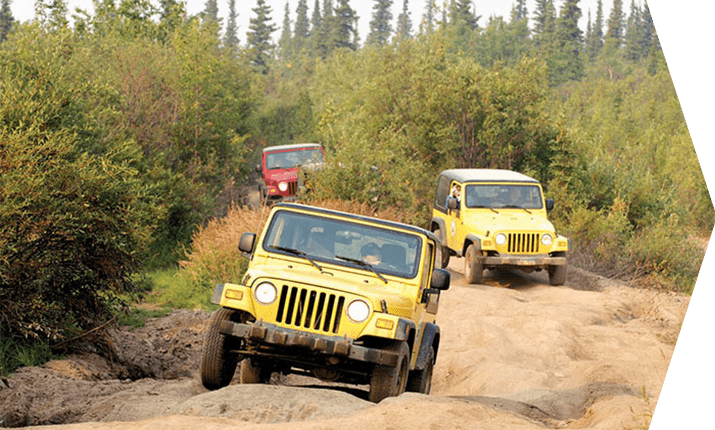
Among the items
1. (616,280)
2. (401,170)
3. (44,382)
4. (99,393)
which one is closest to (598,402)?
(99,393)

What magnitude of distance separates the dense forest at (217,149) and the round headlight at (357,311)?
4194 mm

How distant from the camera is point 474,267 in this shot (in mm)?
17984

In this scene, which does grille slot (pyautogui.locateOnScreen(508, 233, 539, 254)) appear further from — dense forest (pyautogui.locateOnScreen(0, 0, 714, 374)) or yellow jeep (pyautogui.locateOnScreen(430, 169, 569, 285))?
dense forest (pyautogui.locateOnScreen(0, 0, 714, 374))

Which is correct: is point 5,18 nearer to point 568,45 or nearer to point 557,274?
point 568,45

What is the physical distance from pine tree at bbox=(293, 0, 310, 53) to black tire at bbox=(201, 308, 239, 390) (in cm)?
13207

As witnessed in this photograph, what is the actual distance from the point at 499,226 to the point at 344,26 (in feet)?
339

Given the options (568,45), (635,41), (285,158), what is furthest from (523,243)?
(635,41)

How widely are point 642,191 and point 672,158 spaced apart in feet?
47.6

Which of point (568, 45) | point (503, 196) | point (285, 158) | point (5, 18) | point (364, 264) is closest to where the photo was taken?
point (364, 264)

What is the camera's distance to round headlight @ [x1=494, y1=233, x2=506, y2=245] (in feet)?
58.2

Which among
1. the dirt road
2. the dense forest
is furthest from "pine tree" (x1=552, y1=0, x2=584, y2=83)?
the dirt road

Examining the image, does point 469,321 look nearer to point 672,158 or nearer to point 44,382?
point 44,382

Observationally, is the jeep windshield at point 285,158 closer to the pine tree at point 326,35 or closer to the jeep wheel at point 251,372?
the jeep wheel at point 251,372

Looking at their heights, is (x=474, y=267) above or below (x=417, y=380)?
below
